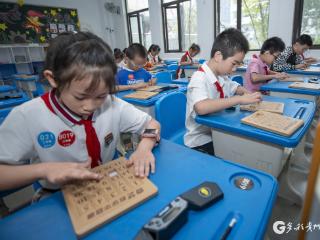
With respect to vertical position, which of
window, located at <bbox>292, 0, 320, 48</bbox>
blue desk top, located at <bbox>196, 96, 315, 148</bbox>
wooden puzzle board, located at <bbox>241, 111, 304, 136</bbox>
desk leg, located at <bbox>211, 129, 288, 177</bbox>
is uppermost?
window, located at <bbox>292, 0, 320, 48</bbox>

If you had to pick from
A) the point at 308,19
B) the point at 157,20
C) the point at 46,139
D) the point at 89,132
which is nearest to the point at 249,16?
the point at 308,19

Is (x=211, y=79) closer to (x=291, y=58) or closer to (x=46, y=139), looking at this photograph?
(x=46, y=139)

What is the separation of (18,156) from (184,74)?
176 inches

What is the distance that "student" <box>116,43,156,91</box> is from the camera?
2346 millimetres

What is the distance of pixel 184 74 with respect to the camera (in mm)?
4855

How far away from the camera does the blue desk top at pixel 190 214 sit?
443mm

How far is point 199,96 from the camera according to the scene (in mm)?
1177

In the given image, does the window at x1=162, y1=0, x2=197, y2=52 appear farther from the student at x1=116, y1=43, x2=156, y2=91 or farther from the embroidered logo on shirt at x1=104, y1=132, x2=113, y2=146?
the embroidered logo on shirt at x1=104, y1=132, x2=113, y2=146

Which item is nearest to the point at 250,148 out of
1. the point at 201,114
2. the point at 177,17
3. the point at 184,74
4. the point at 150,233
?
the point at 201,114

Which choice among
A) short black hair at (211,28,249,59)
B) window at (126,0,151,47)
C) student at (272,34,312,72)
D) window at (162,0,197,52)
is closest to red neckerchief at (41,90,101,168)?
short black hair at (211,28,249,59)

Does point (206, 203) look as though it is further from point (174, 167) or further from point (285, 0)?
point (285, 0)

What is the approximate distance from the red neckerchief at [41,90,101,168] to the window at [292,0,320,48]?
14.7ft

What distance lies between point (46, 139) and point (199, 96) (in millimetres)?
773

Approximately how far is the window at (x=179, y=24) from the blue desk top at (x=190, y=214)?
219 inches
